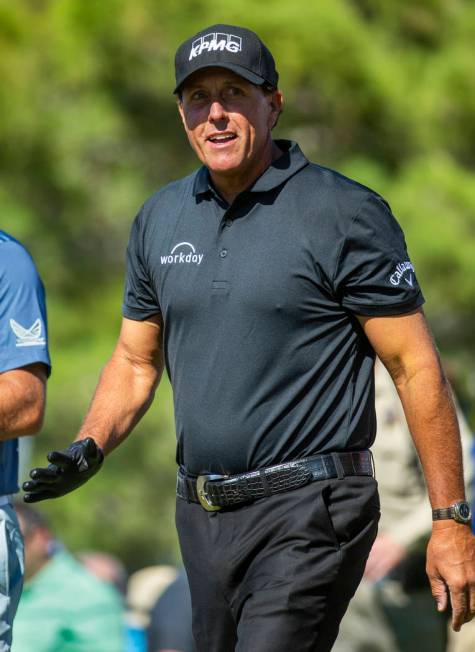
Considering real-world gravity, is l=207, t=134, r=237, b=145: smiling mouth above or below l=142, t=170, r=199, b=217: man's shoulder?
above

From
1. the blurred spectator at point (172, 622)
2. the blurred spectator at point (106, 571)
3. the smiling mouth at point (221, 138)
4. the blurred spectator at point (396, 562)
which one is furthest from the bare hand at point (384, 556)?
the blurred spectator at point (106, 571)

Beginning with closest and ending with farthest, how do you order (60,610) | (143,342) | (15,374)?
(15,374) < (143,342) < (60,610)

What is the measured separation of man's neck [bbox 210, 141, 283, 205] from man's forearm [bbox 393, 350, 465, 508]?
0.75 metres

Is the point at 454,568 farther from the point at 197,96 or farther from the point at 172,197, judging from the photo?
the point at 197,96

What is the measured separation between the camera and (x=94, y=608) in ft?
21.7

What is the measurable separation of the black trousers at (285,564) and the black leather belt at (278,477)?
0.02m

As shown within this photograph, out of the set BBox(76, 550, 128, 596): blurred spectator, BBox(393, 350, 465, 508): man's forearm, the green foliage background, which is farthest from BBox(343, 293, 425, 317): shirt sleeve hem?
the green foliage background

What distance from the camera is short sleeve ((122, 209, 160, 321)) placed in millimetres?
4406

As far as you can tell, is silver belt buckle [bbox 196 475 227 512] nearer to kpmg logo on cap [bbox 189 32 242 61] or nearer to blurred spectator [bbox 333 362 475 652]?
kpmg logo on cap [bbox 189 32 242 61]

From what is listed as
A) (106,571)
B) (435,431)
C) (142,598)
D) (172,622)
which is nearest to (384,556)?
(172,622)

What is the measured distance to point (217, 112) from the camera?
13.6 ft

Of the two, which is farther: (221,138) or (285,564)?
(221,138)

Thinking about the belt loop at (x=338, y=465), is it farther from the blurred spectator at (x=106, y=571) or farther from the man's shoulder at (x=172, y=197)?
the blurred spectator at (x=106, y=571)

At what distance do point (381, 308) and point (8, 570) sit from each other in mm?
1462
